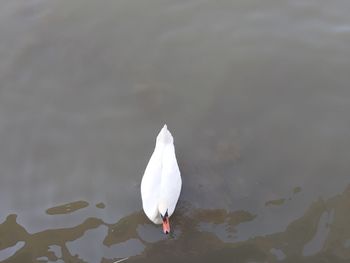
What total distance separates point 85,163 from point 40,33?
240 cm

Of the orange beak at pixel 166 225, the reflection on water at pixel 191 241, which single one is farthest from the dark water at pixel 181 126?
the orange beak at pixel 166 225

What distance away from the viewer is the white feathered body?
570 cm

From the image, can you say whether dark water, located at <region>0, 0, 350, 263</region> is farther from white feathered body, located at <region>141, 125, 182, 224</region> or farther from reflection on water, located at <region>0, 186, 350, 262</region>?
white feathered body, located at <region>141, 125, 182, 224</region>

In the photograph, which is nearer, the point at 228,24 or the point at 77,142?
the point at 77,142

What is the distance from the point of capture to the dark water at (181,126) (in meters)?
5.83

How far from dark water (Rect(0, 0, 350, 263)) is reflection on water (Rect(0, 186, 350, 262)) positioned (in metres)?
0.01

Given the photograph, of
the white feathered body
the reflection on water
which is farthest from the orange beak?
A: the reflection on water

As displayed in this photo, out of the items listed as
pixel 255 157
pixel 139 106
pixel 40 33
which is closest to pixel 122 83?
pixel 139 106

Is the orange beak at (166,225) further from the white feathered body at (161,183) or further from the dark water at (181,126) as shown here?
the dark water at (181,126)

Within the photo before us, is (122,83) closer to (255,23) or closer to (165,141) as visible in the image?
(165,141)

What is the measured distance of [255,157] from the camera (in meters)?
6.40

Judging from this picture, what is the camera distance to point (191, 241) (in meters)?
5.80

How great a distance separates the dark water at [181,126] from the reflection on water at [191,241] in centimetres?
1

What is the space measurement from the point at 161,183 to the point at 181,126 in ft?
3.82
